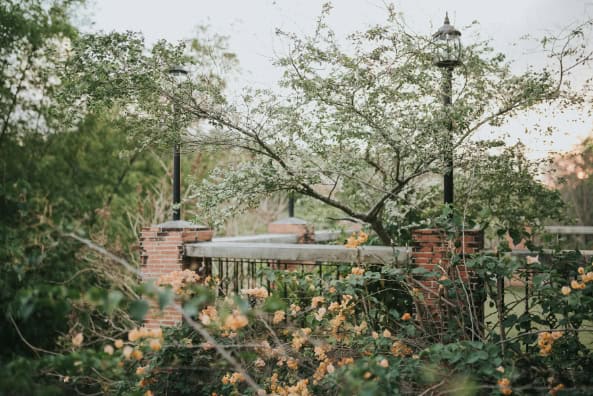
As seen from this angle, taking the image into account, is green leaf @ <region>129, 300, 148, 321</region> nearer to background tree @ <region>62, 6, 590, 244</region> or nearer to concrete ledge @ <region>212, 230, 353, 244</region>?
background tree @ <region>62, 6, 590, 244</region>

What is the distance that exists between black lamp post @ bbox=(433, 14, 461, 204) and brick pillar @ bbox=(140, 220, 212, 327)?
3371 mm

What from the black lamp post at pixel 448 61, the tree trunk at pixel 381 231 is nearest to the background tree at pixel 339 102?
the black lamp post at pixel 448 61

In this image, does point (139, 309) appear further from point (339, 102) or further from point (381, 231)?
point (381, 231)

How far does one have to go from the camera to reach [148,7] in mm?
14008

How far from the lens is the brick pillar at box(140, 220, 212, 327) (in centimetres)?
643

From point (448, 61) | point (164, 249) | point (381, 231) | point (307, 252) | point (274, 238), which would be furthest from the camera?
point (274, 238)

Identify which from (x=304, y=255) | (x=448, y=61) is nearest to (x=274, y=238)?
(x=304, y=255)

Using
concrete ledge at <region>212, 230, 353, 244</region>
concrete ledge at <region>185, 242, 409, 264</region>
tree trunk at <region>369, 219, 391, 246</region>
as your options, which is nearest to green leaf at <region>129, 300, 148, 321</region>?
concrete ledge at <region>185, 242, 409, 264</region>

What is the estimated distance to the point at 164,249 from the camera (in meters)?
6.48

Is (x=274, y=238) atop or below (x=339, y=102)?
below

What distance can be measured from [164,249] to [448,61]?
4.21 metres

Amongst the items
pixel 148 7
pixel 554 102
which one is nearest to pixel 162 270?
pixel 554 102

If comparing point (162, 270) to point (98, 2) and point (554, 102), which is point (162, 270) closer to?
point (554, 102)

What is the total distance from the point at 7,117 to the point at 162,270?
21.2 ft
